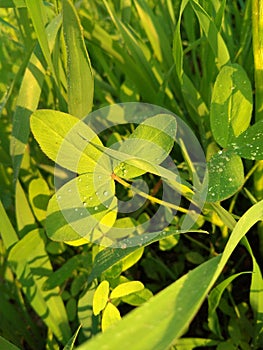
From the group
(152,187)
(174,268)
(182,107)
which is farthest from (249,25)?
(174,268)

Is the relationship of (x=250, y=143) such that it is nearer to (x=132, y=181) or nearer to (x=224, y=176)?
(x=224, y=176)

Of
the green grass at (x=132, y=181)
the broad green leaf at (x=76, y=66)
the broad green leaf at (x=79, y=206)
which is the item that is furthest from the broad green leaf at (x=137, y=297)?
the broad green leaf at (x=76, y=66)

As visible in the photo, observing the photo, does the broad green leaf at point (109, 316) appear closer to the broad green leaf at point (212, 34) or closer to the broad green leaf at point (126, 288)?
the broad green leaf at point (126, 288)

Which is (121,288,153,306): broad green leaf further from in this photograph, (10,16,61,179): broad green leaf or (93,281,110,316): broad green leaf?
(10,16,61,179): broad green leaf

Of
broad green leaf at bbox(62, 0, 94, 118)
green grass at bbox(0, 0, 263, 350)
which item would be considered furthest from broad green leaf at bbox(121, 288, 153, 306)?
broad green leaf at bbox(62, 0, 94, 118)

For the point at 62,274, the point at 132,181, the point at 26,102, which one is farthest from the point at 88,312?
the point at 26,102

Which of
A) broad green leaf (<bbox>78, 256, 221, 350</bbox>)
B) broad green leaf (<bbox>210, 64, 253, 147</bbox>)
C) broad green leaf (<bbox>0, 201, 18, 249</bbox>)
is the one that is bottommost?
broad green leaf (<bbox>0, 201, 18, 249</bbox>)
